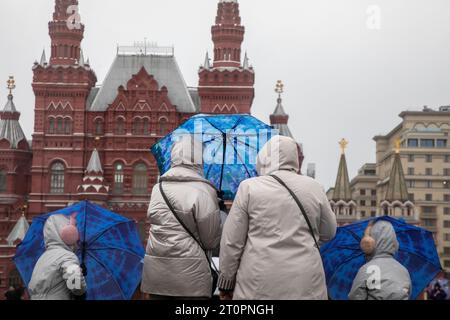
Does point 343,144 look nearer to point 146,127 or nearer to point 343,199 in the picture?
point 343,199

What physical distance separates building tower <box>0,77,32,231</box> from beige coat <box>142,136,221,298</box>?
32.3 meters

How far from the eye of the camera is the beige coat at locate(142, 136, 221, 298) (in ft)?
18.1

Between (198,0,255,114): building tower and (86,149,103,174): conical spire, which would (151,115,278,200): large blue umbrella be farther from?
(198,0,255,114): building tower

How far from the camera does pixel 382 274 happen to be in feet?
18.6

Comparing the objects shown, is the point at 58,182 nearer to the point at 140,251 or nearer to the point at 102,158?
the point at 102,158

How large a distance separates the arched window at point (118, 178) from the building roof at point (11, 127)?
5.31m

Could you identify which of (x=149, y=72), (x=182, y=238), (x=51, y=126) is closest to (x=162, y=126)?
(x=149, y=72)

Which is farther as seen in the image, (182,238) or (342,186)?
(342,186)

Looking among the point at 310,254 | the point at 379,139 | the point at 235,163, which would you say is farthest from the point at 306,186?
the point at 379,139

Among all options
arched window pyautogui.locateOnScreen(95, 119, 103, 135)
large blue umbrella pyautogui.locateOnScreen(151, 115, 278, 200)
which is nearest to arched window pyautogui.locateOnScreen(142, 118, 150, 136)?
arched window pyautogui.locateOnScreen(95, 119, 103, 135)

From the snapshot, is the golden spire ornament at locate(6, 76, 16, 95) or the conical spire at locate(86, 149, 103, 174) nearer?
the conical spire at locate(86, 149, 103, 174)

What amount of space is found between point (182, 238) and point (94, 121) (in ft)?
108

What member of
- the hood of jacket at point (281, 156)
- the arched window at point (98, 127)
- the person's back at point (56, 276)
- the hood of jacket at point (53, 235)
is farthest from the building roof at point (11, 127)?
the hood of jacket at point (281, 156)
